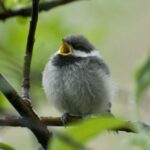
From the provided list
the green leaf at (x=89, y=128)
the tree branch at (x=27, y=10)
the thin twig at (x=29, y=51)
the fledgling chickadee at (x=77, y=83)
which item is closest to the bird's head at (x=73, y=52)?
the fledgling chickadee at (x=77, y=83)

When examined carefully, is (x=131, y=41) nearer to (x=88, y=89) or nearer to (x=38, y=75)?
(x=88, y=89)

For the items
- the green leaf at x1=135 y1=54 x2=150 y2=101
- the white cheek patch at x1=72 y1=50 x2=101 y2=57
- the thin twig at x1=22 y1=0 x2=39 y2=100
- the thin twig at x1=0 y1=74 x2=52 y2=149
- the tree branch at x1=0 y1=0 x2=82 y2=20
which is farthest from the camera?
the white cheek patch at x1=72 y1=50 x2=101 y2=57

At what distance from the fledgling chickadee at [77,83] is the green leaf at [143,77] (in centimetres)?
159

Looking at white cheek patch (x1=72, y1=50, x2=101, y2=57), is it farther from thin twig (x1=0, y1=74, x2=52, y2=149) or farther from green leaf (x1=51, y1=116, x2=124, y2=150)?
green leaf (x1=51, y1=116, x2=124, y2=150)

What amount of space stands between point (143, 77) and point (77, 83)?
1.73 m

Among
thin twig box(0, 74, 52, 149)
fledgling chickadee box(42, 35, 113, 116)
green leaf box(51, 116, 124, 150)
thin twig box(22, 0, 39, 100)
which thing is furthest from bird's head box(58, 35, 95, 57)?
green leaf box(51, 116, 124, 150)

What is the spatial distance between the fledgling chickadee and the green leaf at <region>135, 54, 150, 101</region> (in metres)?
1.59

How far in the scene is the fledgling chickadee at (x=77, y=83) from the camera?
216 cm

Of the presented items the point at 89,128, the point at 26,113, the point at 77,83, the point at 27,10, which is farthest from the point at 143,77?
the point at 77,83

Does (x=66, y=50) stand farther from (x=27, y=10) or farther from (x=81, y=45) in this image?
(x=27, y=10)

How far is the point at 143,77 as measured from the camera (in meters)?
0.47

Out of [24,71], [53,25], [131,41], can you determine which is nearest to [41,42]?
[53,25]

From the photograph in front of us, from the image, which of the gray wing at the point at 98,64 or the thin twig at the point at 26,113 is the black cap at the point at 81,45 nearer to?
the gray wing at the point at 98,64

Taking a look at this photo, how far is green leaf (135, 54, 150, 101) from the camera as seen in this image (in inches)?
18.3
